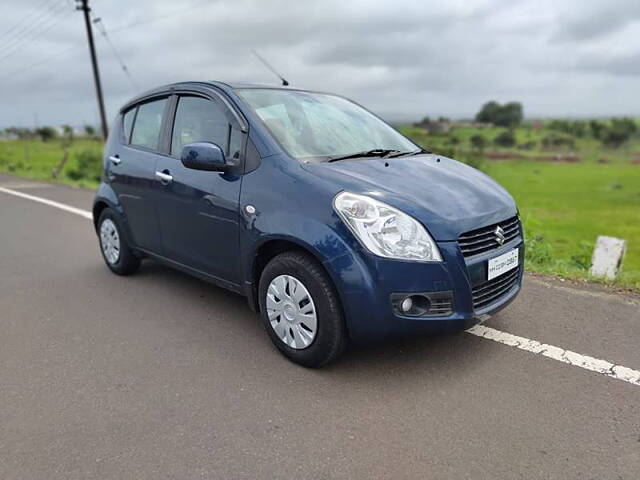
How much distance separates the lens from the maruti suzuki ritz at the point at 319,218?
2.83 metres

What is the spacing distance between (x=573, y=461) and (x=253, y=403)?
160 centimetres

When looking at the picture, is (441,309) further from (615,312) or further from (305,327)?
(615,312)

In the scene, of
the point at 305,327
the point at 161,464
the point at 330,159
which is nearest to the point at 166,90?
the point at 330,159

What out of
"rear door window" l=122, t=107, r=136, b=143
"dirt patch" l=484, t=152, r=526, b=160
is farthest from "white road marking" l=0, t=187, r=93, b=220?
"dirt patch" l=484, t=152, r=526, b=160

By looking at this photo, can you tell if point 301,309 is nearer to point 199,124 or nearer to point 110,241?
point 199,124

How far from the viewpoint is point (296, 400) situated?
2879 mm

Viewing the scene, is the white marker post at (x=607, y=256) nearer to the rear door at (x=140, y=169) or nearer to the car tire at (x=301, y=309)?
the car tire at (x=301, y=309)

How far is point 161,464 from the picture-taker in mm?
2383

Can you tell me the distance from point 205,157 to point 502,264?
1.97 meters

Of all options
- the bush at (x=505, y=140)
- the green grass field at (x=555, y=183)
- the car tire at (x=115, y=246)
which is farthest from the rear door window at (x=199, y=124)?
the bush at (x=505, y=140)

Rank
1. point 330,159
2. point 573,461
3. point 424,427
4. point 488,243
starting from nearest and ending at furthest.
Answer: point 573,461
point 424,427
point 488,243
point 330,159

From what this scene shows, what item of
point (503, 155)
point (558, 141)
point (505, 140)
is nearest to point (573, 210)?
point (503, 155)

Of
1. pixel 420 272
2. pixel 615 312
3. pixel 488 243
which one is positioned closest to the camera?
pixel 420 272

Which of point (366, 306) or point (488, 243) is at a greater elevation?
point (488, 243)
